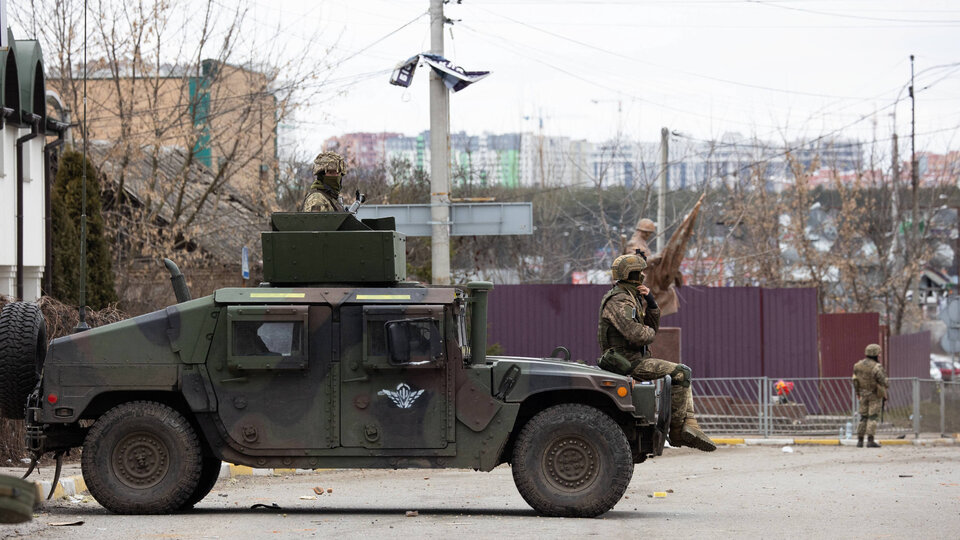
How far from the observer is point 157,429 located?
10.3m

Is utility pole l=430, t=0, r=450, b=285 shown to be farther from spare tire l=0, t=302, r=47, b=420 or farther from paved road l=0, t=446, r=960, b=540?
spare tire l=0, t=302, r=47, b=420

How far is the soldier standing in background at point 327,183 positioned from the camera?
11.2 m

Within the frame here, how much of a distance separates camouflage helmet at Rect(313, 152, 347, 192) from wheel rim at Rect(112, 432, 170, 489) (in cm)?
275

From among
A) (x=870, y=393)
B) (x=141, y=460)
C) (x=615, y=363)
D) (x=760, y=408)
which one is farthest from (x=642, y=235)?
(x=141, y=460)

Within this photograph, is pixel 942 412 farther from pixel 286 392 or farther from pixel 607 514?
pixel 286 392

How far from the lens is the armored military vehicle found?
10312 millimetres

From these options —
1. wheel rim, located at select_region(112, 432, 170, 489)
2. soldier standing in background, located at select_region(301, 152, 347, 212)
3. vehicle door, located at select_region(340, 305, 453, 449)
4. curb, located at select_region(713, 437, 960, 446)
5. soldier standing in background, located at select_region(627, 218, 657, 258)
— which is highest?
soldier standing in background, located at select_region(301, 152, 347, 212)

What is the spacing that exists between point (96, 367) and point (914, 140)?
34.1m

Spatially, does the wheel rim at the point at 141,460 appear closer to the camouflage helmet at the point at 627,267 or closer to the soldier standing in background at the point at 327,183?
the soldier standing in background at the point at 327,183

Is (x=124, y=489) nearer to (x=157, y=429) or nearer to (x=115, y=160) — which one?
(x=157, y=429)

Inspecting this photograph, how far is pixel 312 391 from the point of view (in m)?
10.5

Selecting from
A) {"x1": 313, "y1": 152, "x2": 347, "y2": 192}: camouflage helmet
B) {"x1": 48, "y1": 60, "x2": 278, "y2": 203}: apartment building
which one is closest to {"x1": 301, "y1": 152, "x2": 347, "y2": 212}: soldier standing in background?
{"x1": 313, "y1": 152, "x2": 347, "y2": 192}: camouflage helmet

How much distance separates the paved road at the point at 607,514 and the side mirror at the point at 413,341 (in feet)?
4.30

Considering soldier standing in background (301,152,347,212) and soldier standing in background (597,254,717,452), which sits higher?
soldier standing in background (301,152,347,212)
